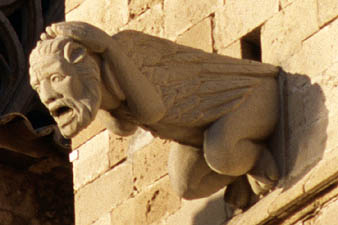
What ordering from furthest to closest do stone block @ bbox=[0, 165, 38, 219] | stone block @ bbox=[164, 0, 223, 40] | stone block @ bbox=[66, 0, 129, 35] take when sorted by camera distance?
1. stone block @ bbox=[0, 165, 38, 219]
2. stone block @ bbox=[66, 0, 129, 35]
3. stone block @ bbox=[164, 0, 223, 40]

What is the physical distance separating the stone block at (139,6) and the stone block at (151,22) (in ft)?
0.07

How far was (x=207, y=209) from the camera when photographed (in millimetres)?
8008

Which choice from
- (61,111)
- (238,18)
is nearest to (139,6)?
(238,18)

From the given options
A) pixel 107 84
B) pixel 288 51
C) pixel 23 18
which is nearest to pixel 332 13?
pixel 288 51

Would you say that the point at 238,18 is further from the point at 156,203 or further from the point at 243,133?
the point at 156,203

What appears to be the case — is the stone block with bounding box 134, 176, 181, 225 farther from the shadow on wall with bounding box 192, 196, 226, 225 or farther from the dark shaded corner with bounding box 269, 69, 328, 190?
the dark shaded corner with bounding box 269, 69, 328, 190

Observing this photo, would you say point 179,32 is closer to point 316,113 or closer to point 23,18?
point 316,113

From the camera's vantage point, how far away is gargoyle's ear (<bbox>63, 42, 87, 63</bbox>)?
23.9ft

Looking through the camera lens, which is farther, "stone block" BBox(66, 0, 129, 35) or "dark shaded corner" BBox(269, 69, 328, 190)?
"stone block" BBox(66, 0, 129, 35)

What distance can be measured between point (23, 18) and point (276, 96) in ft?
18.9

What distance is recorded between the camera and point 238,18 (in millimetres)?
8102

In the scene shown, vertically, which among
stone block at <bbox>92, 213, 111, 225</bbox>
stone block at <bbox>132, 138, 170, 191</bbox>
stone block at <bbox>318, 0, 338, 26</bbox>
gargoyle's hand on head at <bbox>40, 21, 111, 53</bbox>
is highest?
gargoyle's hand on head at <bbox>40, 21, 111, 53</bbox>

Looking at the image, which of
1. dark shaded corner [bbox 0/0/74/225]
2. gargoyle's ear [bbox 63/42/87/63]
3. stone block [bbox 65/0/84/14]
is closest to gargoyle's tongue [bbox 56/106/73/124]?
gargoyle's ear [bbox 63/42/87/63]

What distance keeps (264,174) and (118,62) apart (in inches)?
29.0
